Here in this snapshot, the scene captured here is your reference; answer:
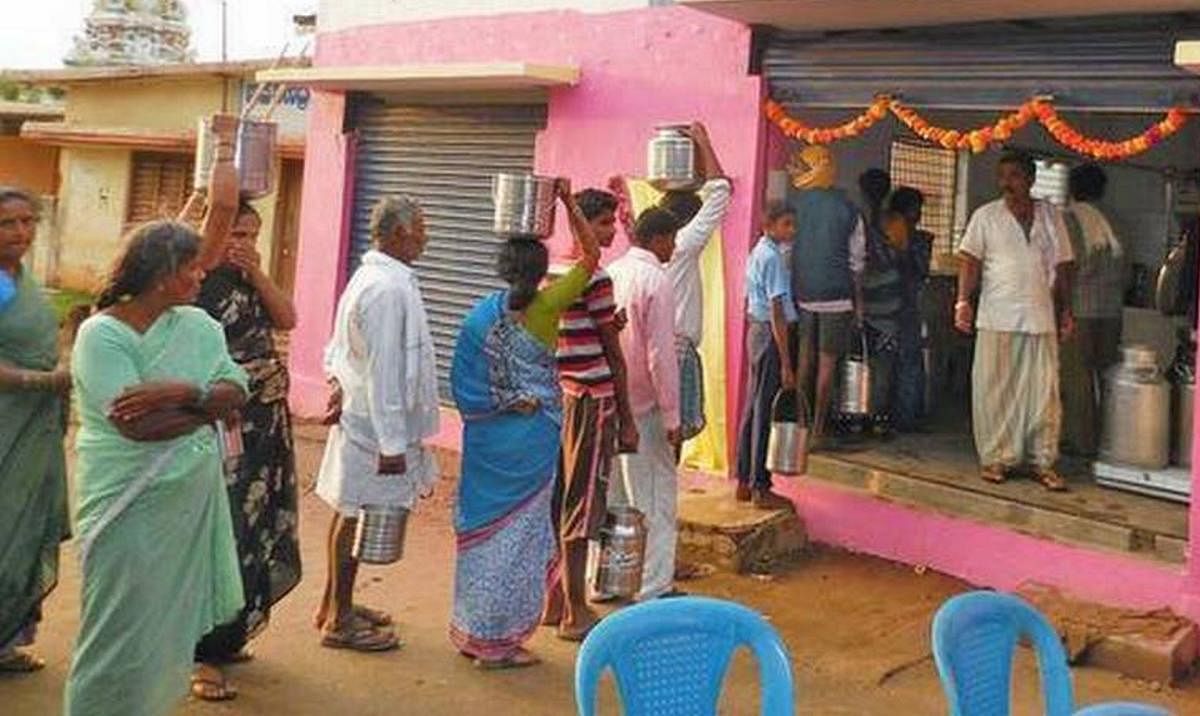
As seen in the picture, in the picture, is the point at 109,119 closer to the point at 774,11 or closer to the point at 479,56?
the point at 479,56

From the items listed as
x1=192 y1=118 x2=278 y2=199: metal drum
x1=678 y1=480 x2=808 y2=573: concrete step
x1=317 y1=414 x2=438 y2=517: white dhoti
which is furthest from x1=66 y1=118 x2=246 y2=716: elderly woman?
x1=678 y1=480 x2=808 y2=573: concrete step

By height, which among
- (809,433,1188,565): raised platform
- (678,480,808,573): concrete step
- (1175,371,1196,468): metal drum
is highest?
(1175,371,1196,468): metal drum

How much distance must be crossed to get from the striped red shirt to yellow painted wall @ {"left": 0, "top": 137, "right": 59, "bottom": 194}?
17209mm

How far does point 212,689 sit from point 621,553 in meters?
1.71

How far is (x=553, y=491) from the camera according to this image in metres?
5.02

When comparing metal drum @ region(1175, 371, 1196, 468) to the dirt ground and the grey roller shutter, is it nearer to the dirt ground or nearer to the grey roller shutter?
the dirt ground

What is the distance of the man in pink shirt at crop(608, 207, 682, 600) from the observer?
5168 millimetres

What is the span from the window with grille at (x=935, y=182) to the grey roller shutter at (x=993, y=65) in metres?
3.01

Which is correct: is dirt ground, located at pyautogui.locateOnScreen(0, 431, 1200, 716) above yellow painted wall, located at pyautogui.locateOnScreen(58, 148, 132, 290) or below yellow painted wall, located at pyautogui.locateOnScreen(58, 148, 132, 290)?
below

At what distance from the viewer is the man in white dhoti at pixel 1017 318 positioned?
626 centimetres

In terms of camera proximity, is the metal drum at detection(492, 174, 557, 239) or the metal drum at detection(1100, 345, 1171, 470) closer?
the metal drum at detection(492, 174, 557, 239)

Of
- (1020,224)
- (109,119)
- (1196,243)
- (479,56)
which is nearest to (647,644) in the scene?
(1020,224)

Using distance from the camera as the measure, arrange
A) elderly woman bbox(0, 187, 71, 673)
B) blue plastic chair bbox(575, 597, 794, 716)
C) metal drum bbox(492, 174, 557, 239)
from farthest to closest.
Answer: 1. metal drum bbox(492, 174, 557, 239)
2. elderly woman bbox(0, 187, 71, 673)
3. blue plastic chair bbox(575, 597, 794, 716)

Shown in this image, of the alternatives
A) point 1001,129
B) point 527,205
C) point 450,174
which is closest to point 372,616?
point 527,205
